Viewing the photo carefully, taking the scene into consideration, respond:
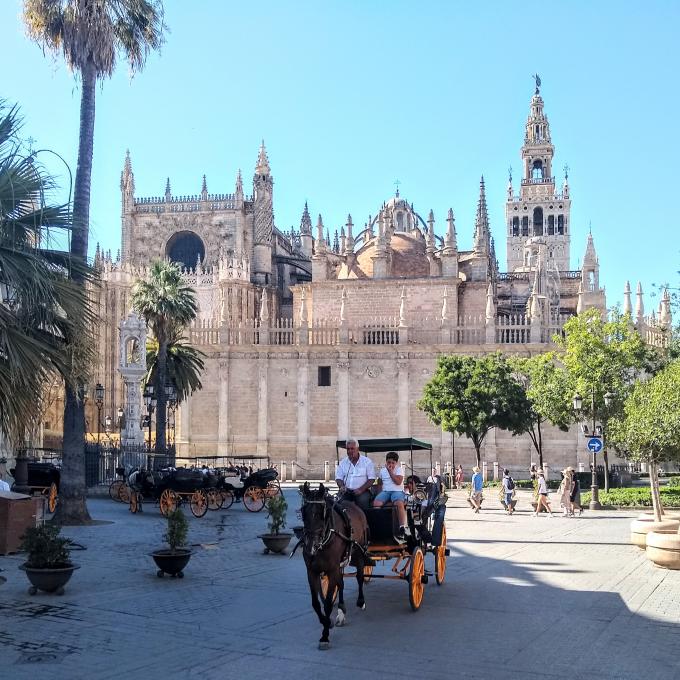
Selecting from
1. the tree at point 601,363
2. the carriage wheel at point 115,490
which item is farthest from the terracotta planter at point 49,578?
the tree at point 601,363

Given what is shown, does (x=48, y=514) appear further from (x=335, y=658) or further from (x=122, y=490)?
(x=335, y=658)

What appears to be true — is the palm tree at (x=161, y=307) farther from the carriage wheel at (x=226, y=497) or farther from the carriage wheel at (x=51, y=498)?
the carriage wheel at (x=51, y=498)

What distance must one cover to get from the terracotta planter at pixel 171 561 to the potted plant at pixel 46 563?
4.76ft

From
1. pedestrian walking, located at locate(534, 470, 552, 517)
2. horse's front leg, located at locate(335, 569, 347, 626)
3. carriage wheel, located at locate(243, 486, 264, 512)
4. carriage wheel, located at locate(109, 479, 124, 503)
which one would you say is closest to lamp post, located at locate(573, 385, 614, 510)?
pedestrian walking, located at locate(534, 470, 552, 517)

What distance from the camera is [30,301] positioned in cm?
984

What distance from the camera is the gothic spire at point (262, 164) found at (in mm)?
58750

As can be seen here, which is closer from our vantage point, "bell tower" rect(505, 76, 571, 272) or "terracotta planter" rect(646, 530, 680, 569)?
"terracotta planter" rect(646, 530, 680, 569)

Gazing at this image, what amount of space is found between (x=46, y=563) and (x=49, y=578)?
0.18m

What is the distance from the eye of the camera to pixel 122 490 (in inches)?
973

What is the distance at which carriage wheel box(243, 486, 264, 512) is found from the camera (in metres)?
22.8

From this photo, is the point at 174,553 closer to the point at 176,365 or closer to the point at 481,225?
the point at 176,365

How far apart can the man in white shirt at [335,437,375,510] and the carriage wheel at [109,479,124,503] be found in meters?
16.6

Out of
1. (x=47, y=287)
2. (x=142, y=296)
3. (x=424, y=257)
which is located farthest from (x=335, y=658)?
(x=424, y=257)

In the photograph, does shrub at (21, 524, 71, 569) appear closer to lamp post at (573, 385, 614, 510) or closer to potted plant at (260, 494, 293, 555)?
potted plant at (260, 494, 293, 555)
